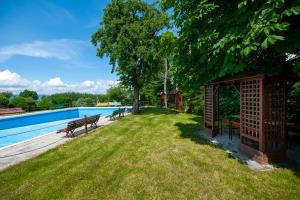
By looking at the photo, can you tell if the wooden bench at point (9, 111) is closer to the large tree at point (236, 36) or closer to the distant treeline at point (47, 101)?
the distant treeline at point (47, 101)

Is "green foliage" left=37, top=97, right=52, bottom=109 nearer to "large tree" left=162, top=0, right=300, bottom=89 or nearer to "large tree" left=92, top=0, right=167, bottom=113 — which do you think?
"large tree" left=92, top=0, right=167, bottom=113

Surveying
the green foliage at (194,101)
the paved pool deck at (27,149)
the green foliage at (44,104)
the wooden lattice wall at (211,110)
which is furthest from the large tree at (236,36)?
the green foliage at (44,104)

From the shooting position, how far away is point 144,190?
4.99 m

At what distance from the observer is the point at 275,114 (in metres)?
6.88

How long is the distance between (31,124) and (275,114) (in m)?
20.1

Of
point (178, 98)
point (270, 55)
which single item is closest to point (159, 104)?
point (178, 98)

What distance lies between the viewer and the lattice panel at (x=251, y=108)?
668 centimetres

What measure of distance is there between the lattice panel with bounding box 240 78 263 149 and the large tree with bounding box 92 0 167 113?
44.0 ft

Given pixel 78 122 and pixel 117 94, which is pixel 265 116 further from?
pixel 117 94

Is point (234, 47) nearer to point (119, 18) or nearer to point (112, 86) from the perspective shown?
point (119, 18)

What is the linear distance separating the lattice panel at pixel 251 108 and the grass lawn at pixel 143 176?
1.17 m

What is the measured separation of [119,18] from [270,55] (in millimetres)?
18104

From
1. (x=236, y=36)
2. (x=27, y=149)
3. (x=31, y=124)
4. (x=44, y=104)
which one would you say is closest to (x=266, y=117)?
(x=236, y=36)

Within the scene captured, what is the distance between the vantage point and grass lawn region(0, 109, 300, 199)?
15.8 feet
